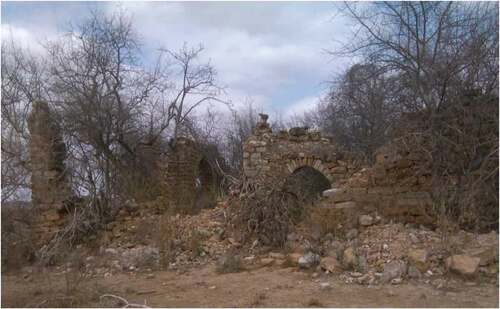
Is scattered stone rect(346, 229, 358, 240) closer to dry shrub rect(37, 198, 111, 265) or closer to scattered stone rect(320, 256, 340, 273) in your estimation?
scattered stone rect(320, 256, 340, 273)

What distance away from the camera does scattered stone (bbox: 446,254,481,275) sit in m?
6.46

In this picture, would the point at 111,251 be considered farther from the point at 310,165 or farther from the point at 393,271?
the point at 310,165

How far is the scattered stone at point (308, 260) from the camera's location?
752cm

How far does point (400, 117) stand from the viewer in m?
8.91

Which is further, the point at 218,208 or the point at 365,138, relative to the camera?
the point at 365,138

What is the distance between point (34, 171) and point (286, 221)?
197 inches

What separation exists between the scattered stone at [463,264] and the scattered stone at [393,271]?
55 cm

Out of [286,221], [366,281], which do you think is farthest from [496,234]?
[286,221]

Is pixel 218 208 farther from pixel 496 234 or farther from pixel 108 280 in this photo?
pixel 496 234

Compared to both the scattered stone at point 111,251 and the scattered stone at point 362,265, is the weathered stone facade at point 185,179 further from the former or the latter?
the scattered stone at point 362,265

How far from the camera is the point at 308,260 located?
757 cm

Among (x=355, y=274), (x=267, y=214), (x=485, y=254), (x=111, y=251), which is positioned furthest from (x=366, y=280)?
(x=111, y=251)

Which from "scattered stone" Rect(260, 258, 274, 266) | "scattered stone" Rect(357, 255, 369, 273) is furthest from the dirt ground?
"scattered stone" Rect(357, 255, 369, 273)

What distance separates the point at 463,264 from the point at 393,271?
834 mm
